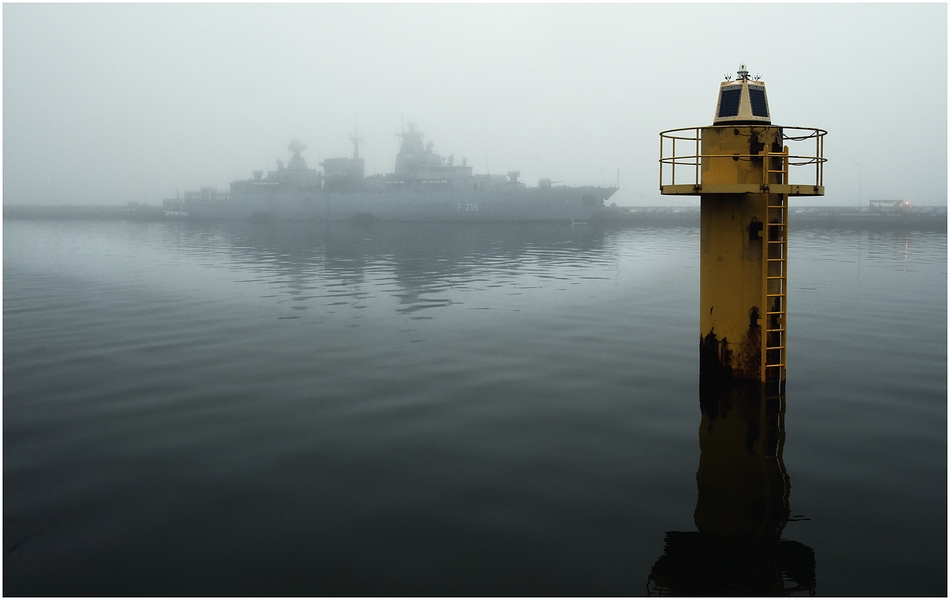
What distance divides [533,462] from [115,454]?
3905 mm

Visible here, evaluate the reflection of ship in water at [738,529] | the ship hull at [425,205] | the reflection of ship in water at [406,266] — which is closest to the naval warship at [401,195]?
the ship hull at [425,205]

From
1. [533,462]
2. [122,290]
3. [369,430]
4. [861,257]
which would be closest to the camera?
[533,462]

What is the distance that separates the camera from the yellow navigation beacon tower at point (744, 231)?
27.2 ft

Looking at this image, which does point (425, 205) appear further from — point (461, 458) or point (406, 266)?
point (461, 458)

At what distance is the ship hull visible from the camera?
236 feet

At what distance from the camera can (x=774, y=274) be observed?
27.8ft

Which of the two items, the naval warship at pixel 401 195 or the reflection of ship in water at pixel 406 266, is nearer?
the reflection of ship in water at pixel 406 266

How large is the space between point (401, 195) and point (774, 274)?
2824 inches

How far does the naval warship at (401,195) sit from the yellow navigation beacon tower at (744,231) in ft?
207

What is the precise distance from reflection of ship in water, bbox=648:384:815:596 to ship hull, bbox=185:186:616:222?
214 ft

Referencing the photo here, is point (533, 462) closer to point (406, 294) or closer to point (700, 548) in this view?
point (700, 548)

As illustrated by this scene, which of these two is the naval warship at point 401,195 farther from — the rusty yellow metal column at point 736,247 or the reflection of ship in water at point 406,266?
the rusty yellow metal column at point 736,247

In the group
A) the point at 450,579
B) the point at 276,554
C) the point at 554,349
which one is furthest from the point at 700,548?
the point at 554,349

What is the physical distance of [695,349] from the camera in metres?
11.3
